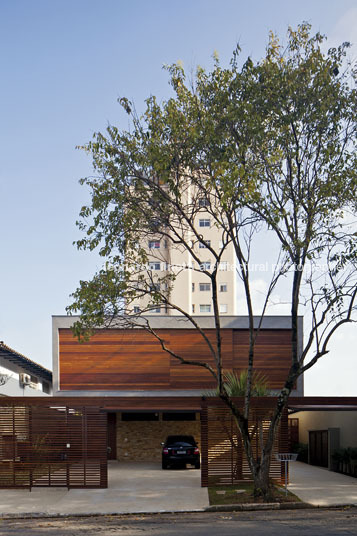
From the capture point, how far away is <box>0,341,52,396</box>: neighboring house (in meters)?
30.6

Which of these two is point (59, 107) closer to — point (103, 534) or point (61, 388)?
point (103, 534)

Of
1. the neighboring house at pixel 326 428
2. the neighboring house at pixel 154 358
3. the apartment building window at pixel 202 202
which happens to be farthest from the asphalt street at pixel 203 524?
the neighboring house at pixel 154 358

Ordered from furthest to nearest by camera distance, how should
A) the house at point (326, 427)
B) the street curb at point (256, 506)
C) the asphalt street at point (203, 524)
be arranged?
the house at point (326, 427) < the street curb at point (256, 506) < the asphalt street at point (203, 524)

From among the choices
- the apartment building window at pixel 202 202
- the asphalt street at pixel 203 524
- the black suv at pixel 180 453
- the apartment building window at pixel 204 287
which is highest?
the apartment building window at pixel 204 287

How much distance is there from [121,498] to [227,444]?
12.9 feet

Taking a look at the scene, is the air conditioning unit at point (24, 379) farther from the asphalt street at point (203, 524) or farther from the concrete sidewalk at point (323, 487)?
the asphalt street at point (203, 524)

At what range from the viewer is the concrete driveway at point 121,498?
16.1 m

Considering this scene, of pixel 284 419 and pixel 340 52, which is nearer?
pixel 340 52

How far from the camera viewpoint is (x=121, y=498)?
1777 cm

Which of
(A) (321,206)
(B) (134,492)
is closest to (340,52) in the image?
(A) (321,206)

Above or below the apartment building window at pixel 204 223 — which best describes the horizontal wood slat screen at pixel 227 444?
below

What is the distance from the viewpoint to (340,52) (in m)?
17.0

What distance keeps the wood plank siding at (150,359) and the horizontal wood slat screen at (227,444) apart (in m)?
6.68

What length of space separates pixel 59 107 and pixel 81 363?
1282cm
